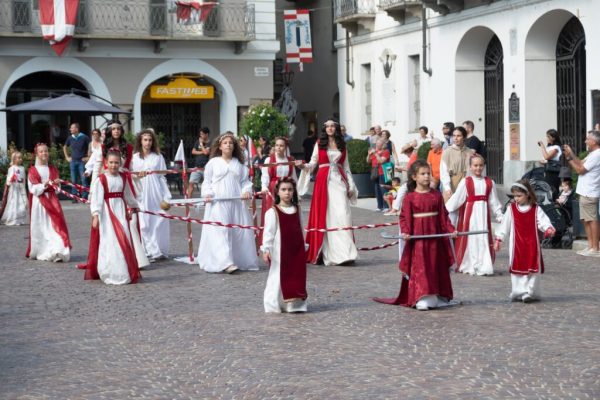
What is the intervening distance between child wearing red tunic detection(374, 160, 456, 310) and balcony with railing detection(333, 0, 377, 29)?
23504 mm

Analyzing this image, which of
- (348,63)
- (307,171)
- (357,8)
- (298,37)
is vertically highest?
(357,8)

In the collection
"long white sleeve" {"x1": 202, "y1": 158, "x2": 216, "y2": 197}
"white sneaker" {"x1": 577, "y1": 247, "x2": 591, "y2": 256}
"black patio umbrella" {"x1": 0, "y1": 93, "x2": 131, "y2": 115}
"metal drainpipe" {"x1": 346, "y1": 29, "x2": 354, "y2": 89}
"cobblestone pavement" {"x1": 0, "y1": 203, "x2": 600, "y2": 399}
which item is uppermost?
"metal drainpipe" {"x1": 346, "y1": 29, "x2": 354, "y2": 89}

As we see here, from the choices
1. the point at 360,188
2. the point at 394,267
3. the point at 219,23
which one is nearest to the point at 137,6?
the point at 219,23

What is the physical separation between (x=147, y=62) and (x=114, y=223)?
22.4 meters

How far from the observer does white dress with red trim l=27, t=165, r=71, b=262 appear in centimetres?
1667

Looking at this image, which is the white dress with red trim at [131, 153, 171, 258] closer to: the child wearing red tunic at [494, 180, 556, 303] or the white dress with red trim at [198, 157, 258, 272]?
the white dress with red trim at [198, 157, 258, 272]

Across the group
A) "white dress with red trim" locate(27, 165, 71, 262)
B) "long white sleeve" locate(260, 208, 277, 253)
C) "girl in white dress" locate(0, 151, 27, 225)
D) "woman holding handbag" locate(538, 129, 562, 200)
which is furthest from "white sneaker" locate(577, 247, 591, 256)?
"girl in white dress" locate(0, 151, 27, 225)

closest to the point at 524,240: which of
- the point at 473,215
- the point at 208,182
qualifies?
the point at 473,215

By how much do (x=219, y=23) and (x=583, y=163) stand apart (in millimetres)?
21428

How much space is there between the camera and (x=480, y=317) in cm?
1102

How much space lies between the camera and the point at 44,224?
16.9 m

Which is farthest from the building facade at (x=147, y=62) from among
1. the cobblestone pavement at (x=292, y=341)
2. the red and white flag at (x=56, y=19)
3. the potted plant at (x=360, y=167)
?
the cobblestone pavement at (x=292, y=341)

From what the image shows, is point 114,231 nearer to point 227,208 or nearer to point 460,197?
point 227,208

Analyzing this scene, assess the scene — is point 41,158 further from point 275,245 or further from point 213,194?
point 275,245
